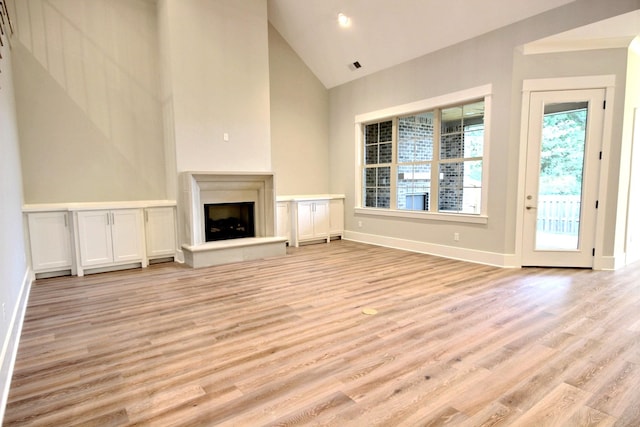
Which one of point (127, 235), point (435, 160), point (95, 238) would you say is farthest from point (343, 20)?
point (95, 238)

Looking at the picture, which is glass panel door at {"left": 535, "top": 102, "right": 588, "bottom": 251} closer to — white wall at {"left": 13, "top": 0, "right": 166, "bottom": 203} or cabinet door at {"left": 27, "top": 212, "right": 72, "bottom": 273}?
white wall at {"left": 13, "top": 0, "right": 166, "bottom": 203}

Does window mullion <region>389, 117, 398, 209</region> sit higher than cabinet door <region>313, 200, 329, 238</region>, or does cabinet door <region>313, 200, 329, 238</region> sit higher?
window mullion <region>389, 117, 398, 209</region>

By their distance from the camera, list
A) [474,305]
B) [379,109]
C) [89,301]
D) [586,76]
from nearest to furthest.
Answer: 1. [474,305]
2. [89,301]
3. [586,76]
4. [379,109]

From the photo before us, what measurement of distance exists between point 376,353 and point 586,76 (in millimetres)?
4377

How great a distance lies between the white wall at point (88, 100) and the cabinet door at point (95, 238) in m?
0.58

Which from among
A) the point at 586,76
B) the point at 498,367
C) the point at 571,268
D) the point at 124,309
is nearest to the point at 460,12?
the point at 586,76

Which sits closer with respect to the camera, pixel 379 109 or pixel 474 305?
pixel 474 305

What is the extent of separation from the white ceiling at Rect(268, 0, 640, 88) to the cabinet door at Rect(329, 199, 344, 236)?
94.2 inches

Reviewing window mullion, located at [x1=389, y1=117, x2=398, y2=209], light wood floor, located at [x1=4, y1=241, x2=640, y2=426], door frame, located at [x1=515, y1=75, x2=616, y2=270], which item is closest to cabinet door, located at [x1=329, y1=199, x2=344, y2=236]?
A: window mullion, located at [x1=389, y1=117, x2=398, y2=209]

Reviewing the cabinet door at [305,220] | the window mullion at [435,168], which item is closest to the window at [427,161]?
the window mullion at [435,168]

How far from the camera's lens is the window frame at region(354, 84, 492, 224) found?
4.91 metres

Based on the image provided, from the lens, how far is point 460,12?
4.62m

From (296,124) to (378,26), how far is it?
2.36 m

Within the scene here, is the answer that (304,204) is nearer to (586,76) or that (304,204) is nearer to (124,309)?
(124,309)
